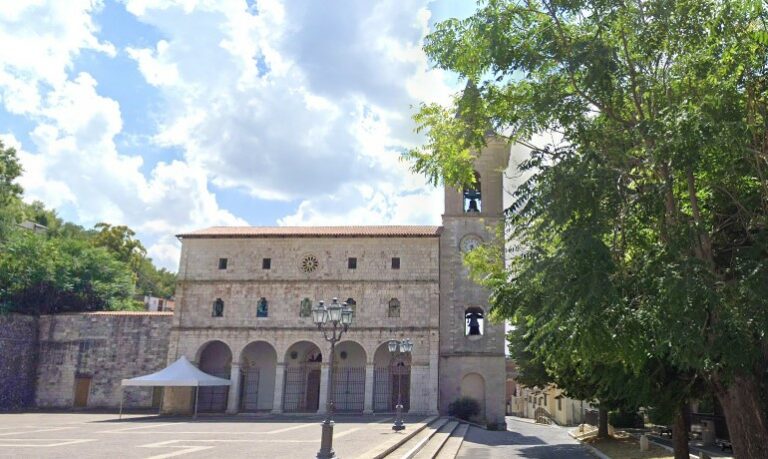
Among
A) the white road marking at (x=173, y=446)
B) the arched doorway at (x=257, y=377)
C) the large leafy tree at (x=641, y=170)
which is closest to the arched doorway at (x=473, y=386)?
the arched doorway at (x=257, y=377)

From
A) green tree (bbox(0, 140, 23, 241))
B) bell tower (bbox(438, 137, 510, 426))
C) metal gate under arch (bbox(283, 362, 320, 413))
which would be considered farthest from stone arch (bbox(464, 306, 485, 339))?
green tree (bbox(0, 140, 23, 241))

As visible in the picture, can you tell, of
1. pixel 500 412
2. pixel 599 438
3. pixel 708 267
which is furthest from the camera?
pixel 500 412

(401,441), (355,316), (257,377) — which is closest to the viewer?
(401,441)

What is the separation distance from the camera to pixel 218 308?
33219mm

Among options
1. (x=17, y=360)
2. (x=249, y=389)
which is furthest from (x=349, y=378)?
(x=17, y=360)

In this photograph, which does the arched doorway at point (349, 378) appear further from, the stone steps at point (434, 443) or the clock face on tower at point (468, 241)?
the clock face on tower at point (468, 241)

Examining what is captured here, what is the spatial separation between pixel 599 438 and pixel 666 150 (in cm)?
1977

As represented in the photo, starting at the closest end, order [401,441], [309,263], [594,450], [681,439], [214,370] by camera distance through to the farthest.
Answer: [681,439]
[401,441]
[594,450]
[309,263]
[214,370]

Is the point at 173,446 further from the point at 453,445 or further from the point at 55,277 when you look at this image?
the point at 55,277

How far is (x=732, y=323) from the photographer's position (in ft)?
25.4

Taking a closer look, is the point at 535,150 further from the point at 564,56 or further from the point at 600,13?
the point at 600,13

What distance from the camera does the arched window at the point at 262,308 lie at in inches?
1291

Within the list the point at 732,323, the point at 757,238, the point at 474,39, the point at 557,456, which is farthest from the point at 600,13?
the point at 557,456

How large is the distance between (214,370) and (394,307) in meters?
11.5
